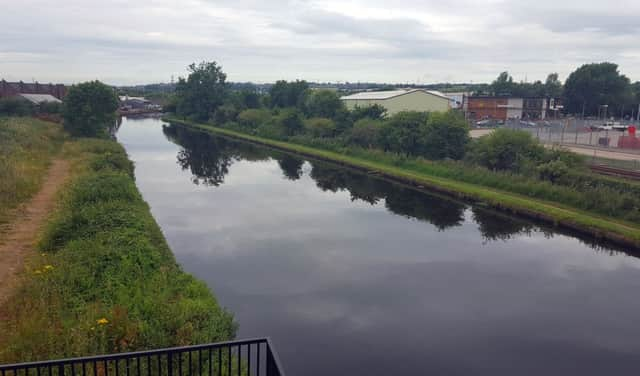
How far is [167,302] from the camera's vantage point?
9.68 metres

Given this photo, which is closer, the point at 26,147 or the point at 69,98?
the point at 26,147

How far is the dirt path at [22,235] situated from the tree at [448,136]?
21.5 m

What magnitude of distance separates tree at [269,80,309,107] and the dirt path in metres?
50.1

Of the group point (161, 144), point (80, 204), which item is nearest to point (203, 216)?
point (80, 204)

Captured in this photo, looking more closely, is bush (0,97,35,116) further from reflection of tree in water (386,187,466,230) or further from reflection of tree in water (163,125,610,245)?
reflection of tree in water (386,187,466,230)

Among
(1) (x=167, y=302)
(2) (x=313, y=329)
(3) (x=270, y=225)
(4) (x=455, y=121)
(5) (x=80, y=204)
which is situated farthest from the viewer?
(4) (x=455, y=121)

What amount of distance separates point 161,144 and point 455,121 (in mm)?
29518

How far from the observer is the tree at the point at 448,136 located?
30.9m

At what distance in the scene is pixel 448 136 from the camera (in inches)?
1232

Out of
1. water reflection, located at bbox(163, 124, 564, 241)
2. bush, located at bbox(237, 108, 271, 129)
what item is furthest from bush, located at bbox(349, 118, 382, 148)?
bush, located at bbox(237, 108, 271, 129)

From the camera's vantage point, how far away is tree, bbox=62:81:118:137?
124ft

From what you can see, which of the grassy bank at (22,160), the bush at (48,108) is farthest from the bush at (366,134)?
the bush at (48,108)

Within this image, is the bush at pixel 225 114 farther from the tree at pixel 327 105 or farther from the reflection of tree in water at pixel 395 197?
the reflection of tree in water at pixel 395 197

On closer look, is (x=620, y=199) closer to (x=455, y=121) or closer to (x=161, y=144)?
(x=455, y=121)
